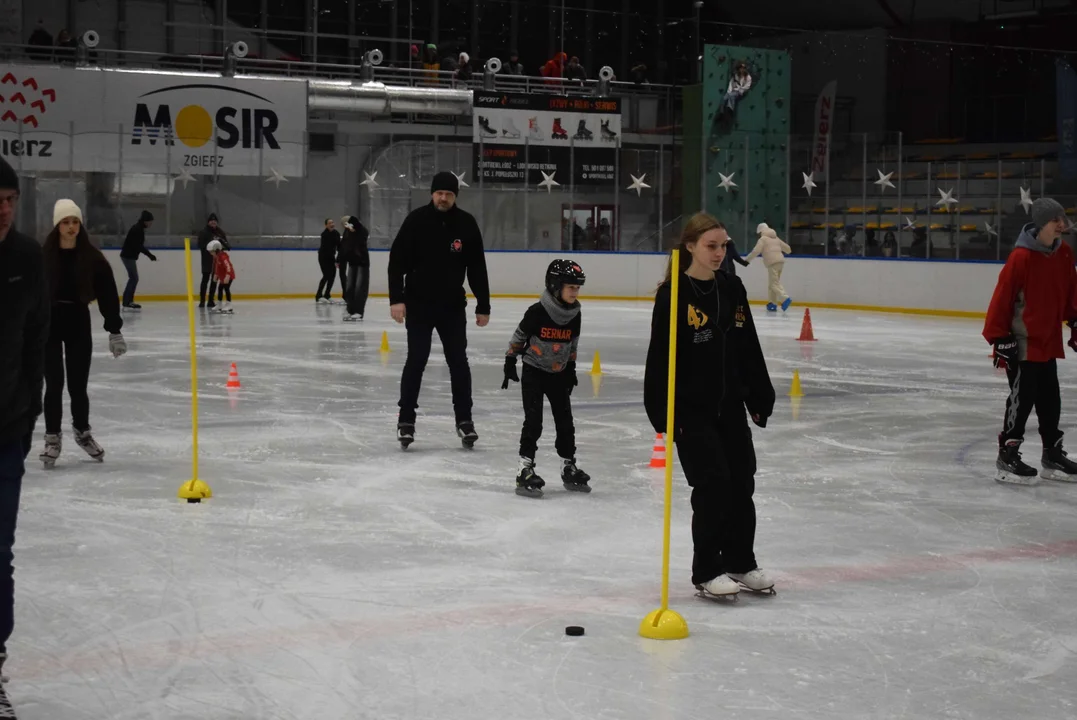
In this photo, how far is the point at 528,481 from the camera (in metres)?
6.96

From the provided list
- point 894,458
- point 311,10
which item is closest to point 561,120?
point 311,10

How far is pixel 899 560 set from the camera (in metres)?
5.68

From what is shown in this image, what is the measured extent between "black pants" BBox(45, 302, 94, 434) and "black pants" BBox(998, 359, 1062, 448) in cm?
501

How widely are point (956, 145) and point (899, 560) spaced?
2780cm

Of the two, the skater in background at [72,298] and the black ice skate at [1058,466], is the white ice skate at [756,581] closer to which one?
the black ice skate at [1058,466]

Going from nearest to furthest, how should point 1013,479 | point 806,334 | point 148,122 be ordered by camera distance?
point 1013,479 < point 806,334 < point 148,122

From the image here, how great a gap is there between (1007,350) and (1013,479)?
2.38 ft

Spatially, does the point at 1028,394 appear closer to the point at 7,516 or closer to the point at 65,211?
the point at 65,211

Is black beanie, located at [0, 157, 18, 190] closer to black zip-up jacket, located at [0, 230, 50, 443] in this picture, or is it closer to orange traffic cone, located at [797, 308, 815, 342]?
black zip-up jacket, located at [0, 230, 50, 443]

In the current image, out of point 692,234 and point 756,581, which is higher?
point 692,234

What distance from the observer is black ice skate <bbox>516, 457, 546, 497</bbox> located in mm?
6957

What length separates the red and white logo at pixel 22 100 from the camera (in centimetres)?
2527

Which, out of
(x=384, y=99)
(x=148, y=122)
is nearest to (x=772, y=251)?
(x=384, y=99)

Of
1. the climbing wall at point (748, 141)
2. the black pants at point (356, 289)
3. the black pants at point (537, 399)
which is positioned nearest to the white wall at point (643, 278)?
the climbing wall at point (748, 141)
